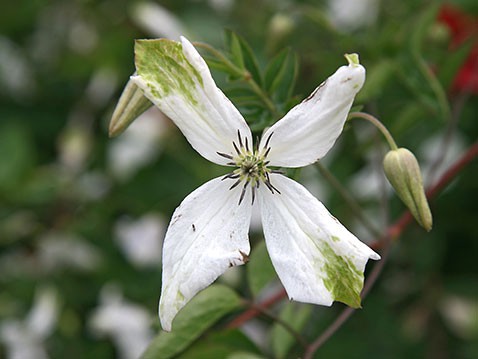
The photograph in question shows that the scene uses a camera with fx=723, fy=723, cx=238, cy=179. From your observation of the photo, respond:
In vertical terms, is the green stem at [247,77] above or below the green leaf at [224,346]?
above

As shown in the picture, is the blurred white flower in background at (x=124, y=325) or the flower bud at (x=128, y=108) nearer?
the flower bud at (x=128, y=108)

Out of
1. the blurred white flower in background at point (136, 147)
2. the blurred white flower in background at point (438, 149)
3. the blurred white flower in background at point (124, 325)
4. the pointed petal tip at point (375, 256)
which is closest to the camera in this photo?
the pointed petal tip at point (375, 256)

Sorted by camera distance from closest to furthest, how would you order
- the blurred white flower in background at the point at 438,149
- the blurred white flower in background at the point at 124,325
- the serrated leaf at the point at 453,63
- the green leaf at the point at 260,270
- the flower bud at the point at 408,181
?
the flower bud at the point at 408,181 → the green leaf at the point at 260,270 → the serrated leaf at the point at 453,63 → the blurred white flower in background at the point at 124,325 → the blurred white flower in background at the point at 438,149

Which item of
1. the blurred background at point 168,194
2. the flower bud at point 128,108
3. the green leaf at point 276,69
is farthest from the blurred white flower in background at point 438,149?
the flower bud at point 128,108

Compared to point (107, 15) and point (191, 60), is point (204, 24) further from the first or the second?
point (191, 60)

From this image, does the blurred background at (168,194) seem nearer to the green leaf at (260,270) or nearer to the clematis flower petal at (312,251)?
the green leaf at (260,270)

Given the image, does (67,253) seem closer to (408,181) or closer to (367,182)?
(367,182)

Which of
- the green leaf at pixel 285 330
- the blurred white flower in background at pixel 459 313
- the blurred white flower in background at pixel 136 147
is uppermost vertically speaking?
the green leaf at pixel 285 330
